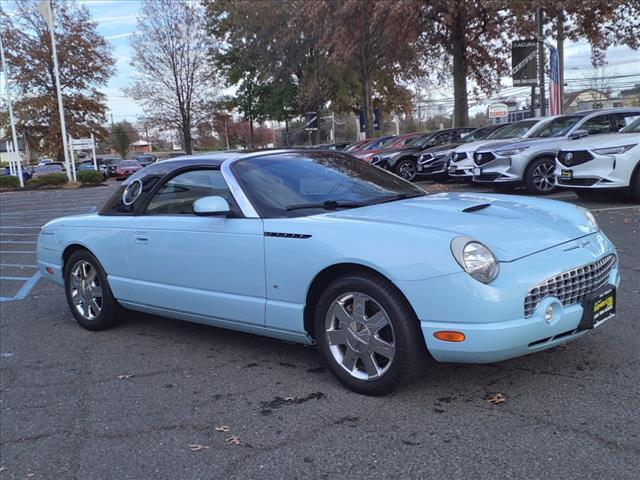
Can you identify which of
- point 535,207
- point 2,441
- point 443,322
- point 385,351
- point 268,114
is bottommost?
point 2,441

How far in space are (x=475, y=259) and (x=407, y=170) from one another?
48.0ft

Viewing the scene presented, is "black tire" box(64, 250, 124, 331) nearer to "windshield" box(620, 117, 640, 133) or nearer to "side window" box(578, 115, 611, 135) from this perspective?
"windshield" box(620, 117, 640, 133)

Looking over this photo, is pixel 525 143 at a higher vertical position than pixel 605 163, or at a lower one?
higher

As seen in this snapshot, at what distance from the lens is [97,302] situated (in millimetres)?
5289

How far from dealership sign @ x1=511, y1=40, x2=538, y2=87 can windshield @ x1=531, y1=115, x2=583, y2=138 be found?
20.0 feet

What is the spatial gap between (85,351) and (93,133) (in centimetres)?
4803

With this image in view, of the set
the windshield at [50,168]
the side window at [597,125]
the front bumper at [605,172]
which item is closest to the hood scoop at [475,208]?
the front bumper at [605,172]

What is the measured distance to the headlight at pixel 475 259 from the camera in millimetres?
3113

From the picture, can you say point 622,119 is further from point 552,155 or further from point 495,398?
point 495,398

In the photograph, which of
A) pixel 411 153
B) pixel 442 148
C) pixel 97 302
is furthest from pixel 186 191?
pixel 411 153

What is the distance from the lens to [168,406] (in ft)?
11.9

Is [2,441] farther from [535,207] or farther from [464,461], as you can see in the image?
[535,207]

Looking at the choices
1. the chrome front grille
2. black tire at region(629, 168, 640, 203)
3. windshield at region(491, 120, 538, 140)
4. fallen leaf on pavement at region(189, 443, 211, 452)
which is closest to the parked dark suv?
windshield at region(491, 120, 538, 140)

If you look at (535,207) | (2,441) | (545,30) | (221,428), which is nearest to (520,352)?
(535,207)
